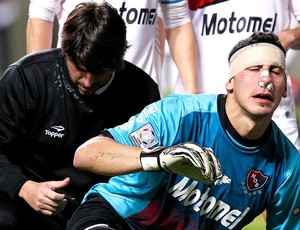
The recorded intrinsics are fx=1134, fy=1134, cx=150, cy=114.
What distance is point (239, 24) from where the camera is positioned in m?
6.66

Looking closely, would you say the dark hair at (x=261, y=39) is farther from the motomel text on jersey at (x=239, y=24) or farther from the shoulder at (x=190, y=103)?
the motomel text on jersey at (x=239, y=24)

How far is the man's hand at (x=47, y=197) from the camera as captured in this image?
16.7 ft

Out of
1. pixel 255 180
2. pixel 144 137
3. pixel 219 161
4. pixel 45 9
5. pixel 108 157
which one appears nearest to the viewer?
pixel 108 157

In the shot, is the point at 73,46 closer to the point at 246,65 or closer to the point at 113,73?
the point at 113,73

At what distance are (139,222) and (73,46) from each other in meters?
0.91

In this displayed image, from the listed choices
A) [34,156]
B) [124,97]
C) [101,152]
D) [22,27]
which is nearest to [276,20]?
[124,97]

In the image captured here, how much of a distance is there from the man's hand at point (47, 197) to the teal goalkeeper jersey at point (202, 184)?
0.15m

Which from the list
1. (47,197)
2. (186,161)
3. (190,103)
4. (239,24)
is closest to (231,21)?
(239,24)

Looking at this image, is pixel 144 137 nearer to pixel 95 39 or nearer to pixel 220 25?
pixel 95 39

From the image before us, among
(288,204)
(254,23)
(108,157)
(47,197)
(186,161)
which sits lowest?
(47,197)

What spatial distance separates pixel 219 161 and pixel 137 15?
5.38ft

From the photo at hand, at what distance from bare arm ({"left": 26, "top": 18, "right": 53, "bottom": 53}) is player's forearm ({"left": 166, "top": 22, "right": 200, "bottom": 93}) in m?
0.72

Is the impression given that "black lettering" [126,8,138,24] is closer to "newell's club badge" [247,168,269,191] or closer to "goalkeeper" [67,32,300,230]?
"goalkeeper" [67,32,300,230]

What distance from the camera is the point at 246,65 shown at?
16.5 ft
